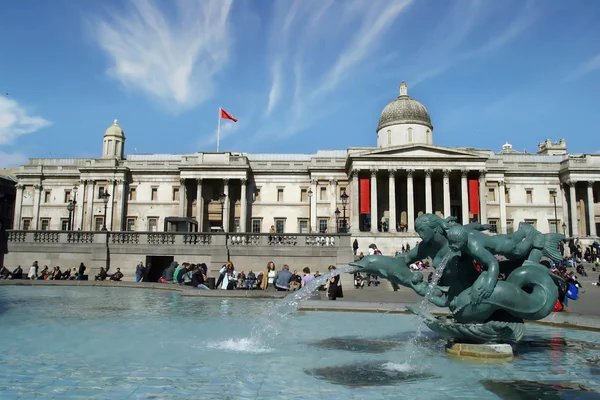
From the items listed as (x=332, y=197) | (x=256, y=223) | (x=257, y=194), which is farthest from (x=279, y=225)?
(x=332, y=197)

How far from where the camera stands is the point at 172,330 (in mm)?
10320

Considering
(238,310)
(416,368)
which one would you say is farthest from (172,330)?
(416,368)

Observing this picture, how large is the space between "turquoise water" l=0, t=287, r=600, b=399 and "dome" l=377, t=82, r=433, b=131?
47048 mm

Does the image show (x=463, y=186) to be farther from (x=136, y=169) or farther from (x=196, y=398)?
(x=196, y=398)

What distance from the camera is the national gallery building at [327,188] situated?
51.8m

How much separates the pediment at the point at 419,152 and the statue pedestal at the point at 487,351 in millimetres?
44245

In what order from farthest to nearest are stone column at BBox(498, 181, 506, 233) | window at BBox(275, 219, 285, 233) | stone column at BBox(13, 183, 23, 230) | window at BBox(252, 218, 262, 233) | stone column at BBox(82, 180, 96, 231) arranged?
stone column at BBox(13, 183, 23, 230)
window at BBox(252, 218, 262, 233)
window at BBox(275, 219, 285, 233)
stone column at BBox(82, 180, 96, 231)
stone column at BBox(498, 181, 506, 233)

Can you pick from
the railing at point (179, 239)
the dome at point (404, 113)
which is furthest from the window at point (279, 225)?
the railing at point (179, 239)

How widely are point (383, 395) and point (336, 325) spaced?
18.4ft

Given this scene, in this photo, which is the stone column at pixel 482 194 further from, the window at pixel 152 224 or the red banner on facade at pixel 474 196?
the window at pixel 152 224

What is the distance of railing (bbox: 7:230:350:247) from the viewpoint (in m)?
29.1

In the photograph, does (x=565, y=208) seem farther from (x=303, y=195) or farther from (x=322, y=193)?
(x=303, y=195)

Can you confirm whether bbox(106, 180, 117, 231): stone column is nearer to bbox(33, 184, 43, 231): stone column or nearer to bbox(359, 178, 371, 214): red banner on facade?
bbox(33, 184, 43, 231): stone column

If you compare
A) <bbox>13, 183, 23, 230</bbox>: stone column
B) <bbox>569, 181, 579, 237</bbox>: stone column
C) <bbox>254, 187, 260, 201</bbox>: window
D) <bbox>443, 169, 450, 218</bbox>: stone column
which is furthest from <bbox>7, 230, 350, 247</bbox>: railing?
<bbox>569, 181, 579, 237</bbox>: stone column
